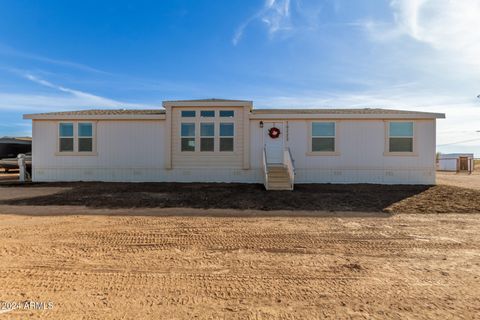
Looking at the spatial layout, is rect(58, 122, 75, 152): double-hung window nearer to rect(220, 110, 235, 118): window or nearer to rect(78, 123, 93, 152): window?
rect(78, 123, 93, 152): window

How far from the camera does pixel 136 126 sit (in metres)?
12.2

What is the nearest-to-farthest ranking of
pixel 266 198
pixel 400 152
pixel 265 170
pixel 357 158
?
pixel 266 198, pixel 265 170, pixel 400 152, pixel 357 158

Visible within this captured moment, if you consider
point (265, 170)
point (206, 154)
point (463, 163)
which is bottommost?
point (265, 170)

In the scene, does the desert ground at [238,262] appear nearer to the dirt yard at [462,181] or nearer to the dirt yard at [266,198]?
the dirt yard at [266,198]

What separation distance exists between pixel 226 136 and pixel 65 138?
25.8ft

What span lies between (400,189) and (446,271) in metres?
7.79

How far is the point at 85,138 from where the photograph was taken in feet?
40.7

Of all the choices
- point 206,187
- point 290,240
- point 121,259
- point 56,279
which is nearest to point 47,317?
point 56,279

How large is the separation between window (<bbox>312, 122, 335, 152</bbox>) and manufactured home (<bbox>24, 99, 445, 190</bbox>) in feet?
0.15

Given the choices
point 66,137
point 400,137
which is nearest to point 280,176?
point 400,137

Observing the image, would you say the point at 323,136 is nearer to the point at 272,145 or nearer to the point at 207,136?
the point at 272,145

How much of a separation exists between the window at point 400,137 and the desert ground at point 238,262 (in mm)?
4992

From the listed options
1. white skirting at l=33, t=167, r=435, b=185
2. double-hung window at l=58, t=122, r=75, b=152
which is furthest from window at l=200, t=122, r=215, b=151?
double-hung window at l=58, t=122, r=75, b=152

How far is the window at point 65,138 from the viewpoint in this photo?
12422 mm
